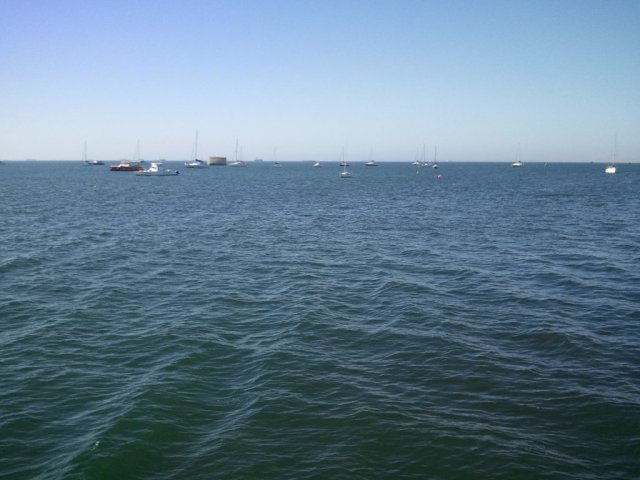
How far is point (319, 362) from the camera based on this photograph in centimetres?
1783

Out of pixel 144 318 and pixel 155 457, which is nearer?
pixel 155 457

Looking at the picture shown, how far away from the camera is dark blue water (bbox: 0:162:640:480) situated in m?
12.1

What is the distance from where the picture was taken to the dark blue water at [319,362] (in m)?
12.1

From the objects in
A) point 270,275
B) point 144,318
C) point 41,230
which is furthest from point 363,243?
point 41,230

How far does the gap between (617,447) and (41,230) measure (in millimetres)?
48628

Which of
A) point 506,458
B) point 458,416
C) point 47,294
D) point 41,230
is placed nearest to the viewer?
point 506,458

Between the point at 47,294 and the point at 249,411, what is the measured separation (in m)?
16.8

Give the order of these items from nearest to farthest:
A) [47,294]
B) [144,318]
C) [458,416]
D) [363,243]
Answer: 1. [458,416]
2. [144,318]
3. [47,294]
4. [363,243]

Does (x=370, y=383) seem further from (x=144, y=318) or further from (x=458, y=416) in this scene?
(x=144, y=318)

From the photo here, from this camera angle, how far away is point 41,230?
47.3 metres

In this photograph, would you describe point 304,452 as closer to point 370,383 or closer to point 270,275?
point 370,383

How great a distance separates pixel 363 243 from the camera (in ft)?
139

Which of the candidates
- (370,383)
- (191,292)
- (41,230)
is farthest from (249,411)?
(41,230)

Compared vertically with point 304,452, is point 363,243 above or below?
above
